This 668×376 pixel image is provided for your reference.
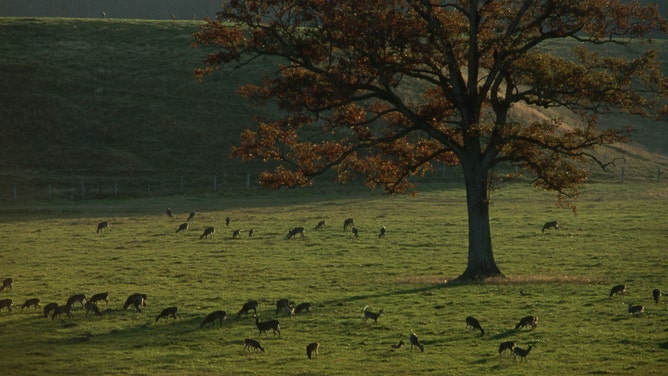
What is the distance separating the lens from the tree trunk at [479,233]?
34094 mm

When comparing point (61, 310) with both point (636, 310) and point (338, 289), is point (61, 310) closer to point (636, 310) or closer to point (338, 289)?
point (338, 289)

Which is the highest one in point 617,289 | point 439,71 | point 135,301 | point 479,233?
point 439,71

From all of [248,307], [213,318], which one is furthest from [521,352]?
[248,307]

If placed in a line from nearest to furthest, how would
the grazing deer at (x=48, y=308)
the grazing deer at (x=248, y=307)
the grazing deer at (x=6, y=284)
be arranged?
the grazing deer at (x=248, y=307), the grazing deer at (x=48, y=308), the grazing deer at (x=6, y=284)

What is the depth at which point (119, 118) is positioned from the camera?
101m

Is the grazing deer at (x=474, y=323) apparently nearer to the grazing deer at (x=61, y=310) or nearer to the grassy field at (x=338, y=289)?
the grassy field at (x=338, y=289)

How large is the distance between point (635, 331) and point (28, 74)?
95840 mm

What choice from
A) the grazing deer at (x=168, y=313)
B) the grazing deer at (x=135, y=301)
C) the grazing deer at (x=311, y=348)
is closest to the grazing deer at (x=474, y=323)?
the grazing deer at (x=311, y=348)

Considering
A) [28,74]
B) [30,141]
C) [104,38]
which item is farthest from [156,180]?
[104,38]

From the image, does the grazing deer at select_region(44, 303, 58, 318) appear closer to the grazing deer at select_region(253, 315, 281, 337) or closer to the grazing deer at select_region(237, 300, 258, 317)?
the grazing deer at select_region(237, 300, 258, 317)

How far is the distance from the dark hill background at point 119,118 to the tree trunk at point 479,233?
160ft

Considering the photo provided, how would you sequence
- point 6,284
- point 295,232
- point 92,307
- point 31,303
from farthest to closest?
point 295,232
point 6,284
point 31,303
point 92,307

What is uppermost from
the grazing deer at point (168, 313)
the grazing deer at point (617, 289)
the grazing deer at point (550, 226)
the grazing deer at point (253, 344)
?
the grazing deer at point (550, 226)

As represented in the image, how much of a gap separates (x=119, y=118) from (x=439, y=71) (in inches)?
2857
